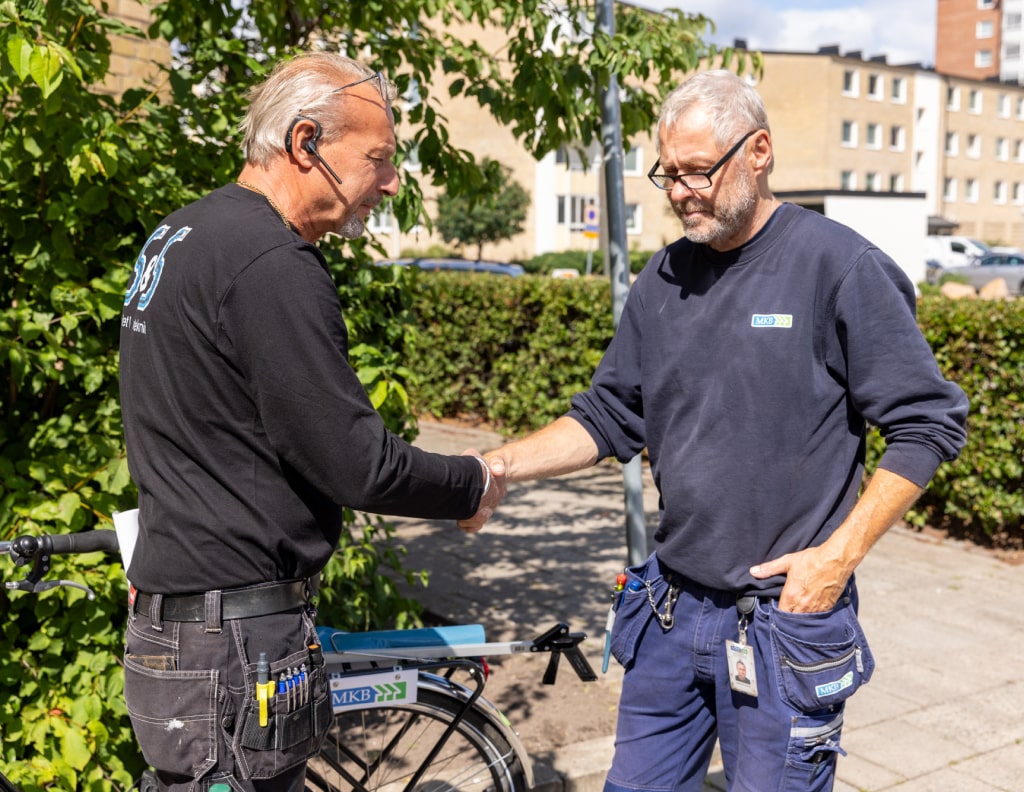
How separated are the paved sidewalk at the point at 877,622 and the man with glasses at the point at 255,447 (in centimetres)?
215

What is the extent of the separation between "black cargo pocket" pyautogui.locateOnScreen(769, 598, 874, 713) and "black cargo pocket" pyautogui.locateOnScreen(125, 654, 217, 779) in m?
1.16

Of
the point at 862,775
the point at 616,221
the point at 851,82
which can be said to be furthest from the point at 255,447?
the point at 851,82

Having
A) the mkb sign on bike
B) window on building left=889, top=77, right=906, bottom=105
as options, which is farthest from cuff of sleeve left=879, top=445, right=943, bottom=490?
window on building left=889, top=77, right=906, bottom=105

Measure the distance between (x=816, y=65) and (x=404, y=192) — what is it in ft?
215

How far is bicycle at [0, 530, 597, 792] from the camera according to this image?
289 cm

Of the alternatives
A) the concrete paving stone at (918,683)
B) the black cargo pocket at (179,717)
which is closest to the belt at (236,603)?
the black cargo pocket at (179,717)

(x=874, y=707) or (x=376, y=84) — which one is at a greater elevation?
(x=376, y=84)

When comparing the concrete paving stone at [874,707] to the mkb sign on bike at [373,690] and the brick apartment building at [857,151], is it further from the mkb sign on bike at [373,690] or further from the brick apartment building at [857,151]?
the brick apartment building at [857,151]

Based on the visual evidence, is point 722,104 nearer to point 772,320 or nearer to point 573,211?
point 772,320

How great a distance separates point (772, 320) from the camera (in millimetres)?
2461

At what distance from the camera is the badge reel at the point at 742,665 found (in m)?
2.44

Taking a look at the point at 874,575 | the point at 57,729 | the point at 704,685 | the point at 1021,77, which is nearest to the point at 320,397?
the point at 704,685

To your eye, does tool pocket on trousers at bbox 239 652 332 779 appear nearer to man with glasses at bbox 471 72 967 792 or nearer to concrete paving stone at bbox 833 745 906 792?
man with glasses at bbox 471 72 967 792

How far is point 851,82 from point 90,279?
228 ft
